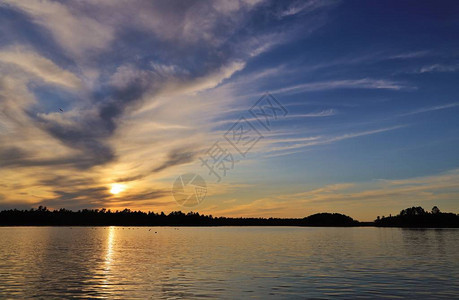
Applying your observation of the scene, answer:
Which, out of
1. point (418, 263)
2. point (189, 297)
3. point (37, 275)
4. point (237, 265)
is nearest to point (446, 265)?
point (418, 263)

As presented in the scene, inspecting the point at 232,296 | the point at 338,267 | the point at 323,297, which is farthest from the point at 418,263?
the point at 232,296

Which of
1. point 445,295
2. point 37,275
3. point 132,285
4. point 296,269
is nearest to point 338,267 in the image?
point 296,269

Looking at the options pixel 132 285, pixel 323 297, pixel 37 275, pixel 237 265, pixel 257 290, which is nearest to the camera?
pixel 323 297

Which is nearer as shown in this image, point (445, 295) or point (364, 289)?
point (445, 295)

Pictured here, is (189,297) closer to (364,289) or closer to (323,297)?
(323,297)

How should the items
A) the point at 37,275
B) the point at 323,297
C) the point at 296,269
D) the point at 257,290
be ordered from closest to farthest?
1. the point at 323,297
2. the point at 257,290
3. the point at 37,275
4. the point at 296,269

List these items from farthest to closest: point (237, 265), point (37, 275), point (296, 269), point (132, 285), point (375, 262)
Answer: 1. point (375, 262)
2. point (237, 265)
3. point (296, 269)
4. point (37, 275)
5. point (132, 285)

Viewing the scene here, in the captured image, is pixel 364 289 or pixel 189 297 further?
pixel 364 289

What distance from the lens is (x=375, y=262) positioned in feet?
193

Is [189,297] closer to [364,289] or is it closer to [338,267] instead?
[364,289]

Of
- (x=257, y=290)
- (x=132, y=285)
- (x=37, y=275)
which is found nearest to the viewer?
(x=257, y=290)

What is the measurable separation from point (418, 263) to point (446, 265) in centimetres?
388

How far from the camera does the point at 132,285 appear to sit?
125 feet

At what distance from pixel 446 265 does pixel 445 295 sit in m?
24.6
